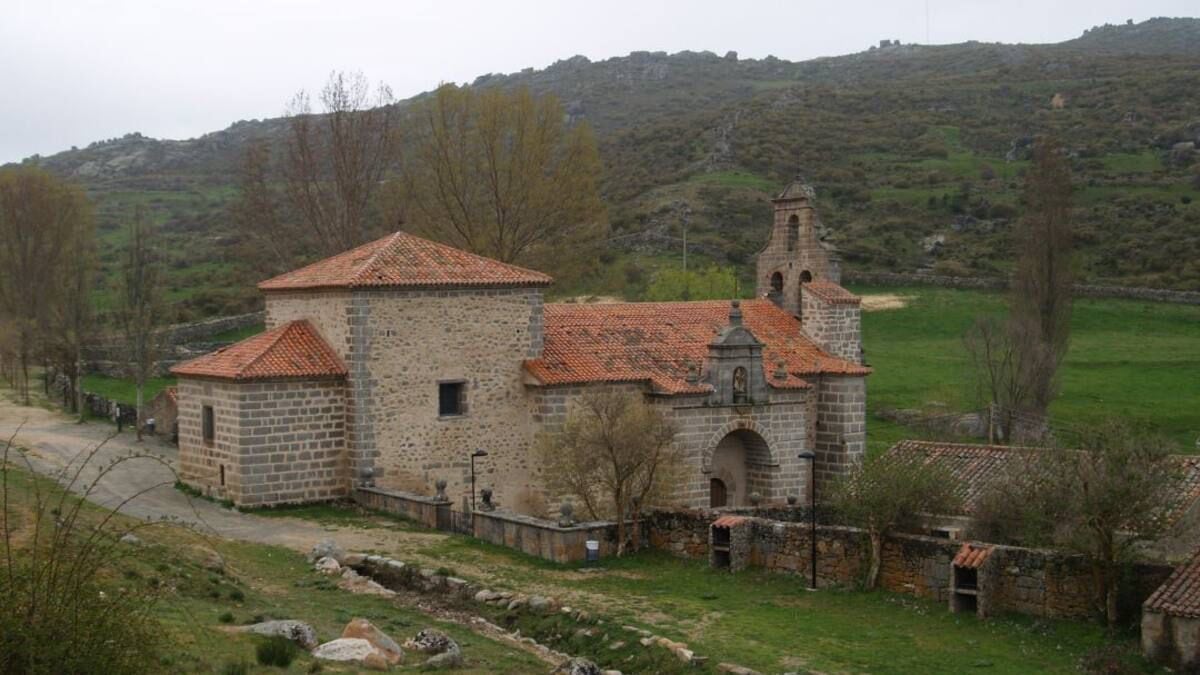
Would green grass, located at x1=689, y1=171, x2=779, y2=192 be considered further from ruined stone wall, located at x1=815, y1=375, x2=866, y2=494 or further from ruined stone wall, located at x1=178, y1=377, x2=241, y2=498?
ruined stone wall, located at x1=178, y1=377, x2=241, y2=498

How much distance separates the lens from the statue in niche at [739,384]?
28.0 m

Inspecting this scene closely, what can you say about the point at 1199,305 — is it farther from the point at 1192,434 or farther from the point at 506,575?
the point at 506,575

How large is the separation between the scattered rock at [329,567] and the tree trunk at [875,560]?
8.05 m

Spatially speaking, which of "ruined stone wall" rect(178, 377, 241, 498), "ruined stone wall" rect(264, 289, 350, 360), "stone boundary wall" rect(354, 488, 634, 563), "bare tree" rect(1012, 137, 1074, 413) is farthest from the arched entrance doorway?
"bare tree" rect(1012, 137, 1074, 413)

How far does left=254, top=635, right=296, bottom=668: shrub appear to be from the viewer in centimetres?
1209

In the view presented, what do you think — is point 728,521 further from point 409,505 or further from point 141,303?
point 141,303

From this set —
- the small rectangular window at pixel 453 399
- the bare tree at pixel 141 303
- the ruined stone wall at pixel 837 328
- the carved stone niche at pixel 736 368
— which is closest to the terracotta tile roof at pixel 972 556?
the carved stone niche at pixel 736 368

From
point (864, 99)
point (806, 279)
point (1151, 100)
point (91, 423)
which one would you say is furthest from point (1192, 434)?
point (864, 99)

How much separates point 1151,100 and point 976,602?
86875 mm

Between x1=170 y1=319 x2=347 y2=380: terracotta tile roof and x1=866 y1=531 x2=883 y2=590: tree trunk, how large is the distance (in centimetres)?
1148

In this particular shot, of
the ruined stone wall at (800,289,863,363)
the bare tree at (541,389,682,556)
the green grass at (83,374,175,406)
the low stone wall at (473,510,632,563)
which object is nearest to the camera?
the low stone wall at (473,510,632,563)

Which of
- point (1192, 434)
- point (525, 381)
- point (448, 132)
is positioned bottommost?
point (1192, 434)

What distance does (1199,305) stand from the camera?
5312 centimetres

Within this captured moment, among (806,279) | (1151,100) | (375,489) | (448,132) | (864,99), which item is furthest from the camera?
(864,99)
